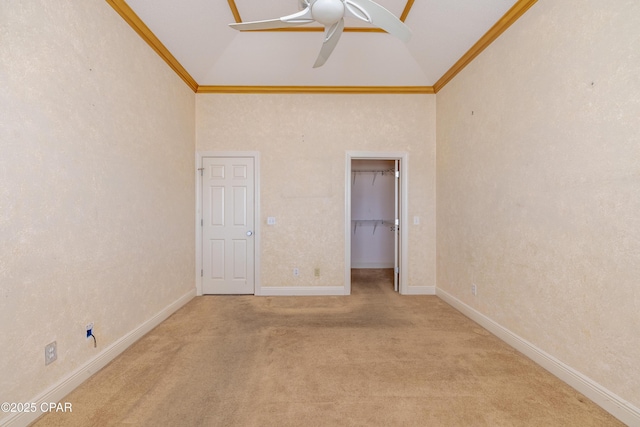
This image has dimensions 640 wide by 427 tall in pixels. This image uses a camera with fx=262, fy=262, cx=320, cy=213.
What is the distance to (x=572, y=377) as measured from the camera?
1.79 metres

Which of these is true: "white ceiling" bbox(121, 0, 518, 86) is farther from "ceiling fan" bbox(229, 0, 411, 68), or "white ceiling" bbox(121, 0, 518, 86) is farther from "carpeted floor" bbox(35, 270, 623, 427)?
"carpeted floor" bbox(35, 270, 623, 427)

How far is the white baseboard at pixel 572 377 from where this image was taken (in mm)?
1490

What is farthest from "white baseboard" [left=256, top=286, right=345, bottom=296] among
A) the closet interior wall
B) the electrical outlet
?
the electrical outlet

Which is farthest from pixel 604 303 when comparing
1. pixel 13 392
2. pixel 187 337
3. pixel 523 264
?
pixel 13 392

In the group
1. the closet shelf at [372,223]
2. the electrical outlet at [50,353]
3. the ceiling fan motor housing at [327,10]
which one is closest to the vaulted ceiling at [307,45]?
the ceiling fan motor housing at [327,10]

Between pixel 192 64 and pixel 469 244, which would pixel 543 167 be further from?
pixel 192 64

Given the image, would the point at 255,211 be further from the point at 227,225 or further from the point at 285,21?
the point at 285,21

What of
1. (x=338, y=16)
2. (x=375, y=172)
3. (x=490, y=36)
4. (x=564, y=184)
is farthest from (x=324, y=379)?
(x=375, y=172)

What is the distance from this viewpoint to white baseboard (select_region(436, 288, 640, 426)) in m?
1.49

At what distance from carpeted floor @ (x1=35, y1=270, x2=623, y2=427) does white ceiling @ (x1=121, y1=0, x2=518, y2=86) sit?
3.02 m

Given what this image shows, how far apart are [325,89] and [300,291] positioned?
2907 millimetres

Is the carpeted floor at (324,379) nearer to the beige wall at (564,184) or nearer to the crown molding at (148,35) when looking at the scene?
the beige wall at (564,184)

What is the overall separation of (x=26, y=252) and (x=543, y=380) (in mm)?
3443

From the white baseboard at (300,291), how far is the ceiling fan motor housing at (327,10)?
3129 millimetres
